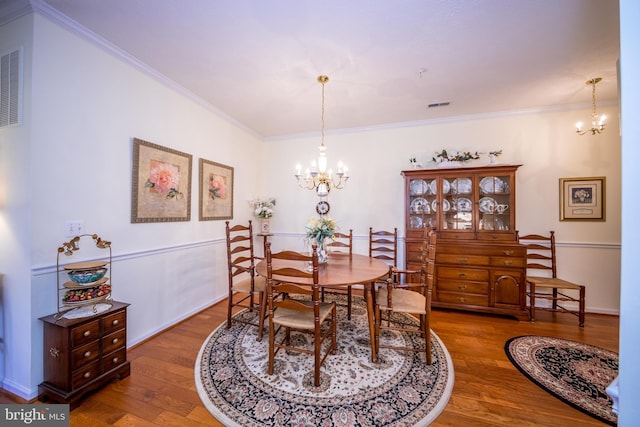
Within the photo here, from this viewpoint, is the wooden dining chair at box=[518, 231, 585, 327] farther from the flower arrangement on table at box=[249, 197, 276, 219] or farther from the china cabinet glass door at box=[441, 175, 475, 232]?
the flower arrangement on table at box=[249, 197, 276, 219]

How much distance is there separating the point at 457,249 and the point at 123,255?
377cm

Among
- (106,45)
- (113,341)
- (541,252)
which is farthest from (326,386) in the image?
(541,252)

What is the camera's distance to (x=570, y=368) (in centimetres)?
207

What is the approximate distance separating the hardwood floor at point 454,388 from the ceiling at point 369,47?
278 centimetres

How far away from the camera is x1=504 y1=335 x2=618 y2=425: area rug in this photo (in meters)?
1.71

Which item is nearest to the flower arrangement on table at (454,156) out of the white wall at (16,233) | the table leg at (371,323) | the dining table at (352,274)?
the dining table at (352,274)

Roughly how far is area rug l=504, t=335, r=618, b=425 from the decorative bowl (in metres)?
3.48

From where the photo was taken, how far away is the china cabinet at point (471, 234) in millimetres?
3061

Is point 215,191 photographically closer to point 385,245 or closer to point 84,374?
point 84,374

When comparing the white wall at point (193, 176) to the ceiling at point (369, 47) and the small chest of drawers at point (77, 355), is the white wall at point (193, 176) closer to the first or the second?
the small chest of drawers at point (77, 355)

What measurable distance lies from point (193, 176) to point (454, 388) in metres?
3.38

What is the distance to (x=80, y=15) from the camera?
184 cm

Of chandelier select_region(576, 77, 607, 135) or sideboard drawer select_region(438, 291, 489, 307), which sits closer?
chandelier select_region(576, 77, 607, 135)

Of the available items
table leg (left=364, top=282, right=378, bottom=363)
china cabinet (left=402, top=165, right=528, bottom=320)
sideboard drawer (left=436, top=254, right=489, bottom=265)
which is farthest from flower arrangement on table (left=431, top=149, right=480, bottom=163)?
table leg (left=364, top=282, right=378, bottom=363)
